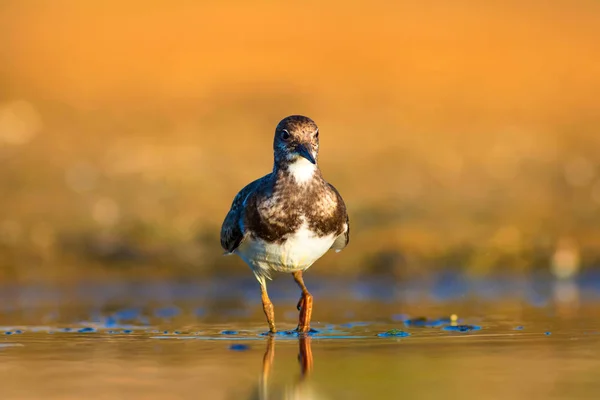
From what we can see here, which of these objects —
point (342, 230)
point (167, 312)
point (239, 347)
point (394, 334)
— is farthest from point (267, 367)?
point (167, 312)

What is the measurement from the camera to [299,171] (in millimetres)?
11227

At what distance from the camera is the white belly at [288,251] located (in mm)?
11117

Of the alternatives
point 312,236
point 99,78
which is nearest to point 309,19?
point 99,78

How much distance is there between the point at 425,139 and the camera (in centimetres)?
1922

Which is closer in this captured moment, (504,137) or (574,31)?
(504,137)

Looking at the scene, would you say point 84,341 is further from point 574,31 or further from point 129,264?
point 574,31

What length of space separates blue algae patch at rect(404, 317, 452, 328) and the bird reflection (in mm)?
2068

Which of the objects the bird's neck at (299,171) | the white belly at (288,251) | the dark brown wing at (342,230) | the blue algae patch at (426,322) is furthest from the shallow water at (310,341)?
the bird's neck at (299,171)

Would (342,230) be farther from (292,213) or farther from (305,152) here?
(305,152)

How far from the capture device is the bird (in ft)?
36.4

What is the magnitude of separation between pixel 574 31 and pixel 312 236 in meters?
13.0

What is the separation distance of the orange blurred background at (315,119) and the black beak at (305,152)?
5225 mm

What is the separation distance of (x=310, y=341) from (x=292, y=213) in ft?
3.80

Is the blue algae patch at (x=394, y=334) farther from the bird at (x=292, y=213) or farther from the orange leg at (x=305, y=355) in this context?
the bird at (x=292, y=213)
